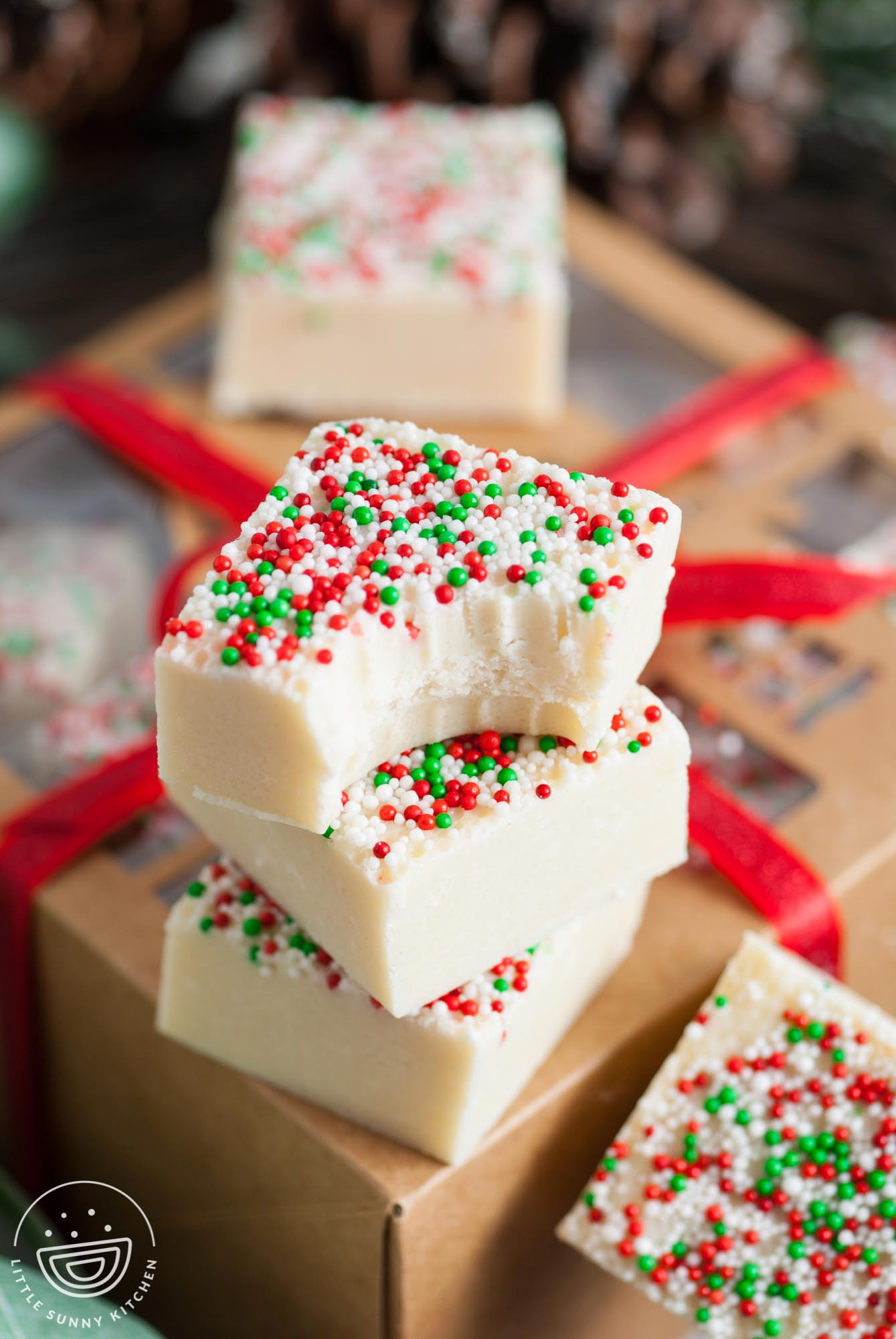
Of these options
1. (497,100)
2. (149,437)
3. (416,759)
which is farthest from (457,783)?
(497,100)

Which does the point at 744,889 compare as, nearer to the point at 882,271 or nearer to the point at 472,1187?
the point at 472,1187

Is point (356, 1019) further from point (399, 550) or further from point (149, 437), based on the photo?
point (149, 437)

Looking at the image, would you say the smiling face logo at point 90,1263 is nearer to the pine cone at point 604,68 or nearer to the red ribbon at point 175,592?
the red ribbon at point 175,592

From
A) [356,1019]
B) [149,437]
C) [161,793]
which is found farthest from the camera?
[149,437]

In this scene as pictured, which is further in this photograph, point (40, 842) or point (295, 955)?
point (40, 842)

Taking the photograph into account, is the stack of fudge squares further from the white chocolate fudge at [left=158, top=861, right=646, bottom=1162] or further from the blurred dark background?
the blurred dark background

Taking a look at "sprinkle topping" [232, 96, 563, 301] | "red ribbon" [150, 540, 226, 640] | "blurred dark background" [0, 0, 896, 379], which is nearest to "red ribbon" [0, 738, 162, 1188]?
"red ribbon" [150, 540, 226, 640]

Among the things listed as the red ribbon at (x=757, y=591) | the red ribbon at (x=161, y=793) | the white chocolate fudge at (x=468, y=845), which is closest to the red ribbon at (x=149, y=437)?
the red ribbon at (x=161, y=793)
